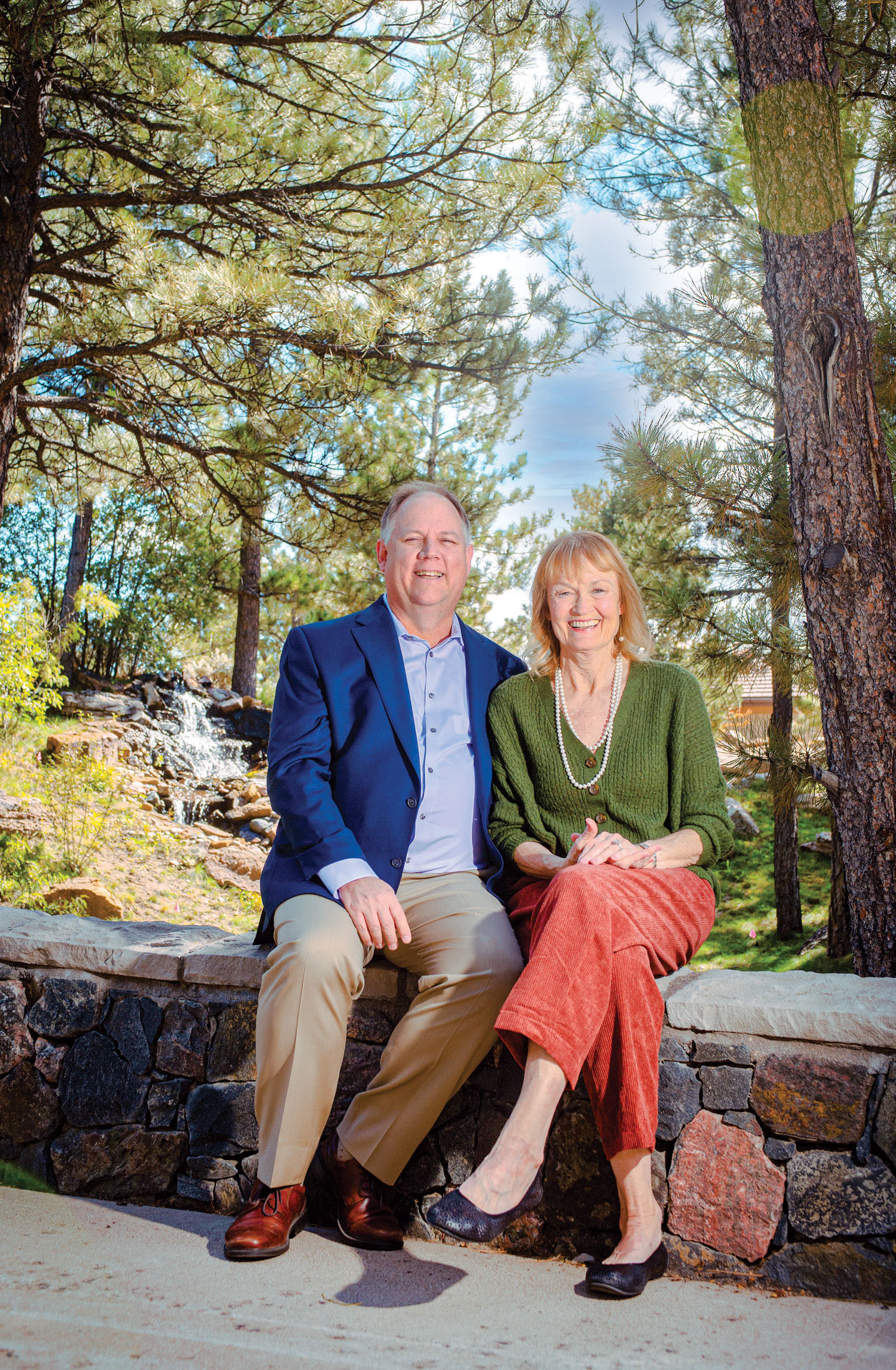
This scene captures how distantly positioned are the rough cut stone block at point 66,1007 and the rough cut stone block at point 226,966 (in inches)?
9.4

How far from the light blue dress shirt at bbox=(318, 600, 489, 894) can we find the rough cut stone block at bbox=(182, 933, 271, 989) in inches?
15.0

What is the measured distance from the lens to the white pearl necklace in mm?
2021

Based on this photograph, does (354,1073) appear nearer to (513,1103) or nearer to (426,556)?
(513,1103)

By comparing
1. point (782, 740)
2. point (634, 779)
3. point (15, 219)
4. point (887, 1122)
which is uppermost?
point (15, 219)

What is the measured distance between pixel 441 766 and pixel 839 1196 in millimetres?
1112

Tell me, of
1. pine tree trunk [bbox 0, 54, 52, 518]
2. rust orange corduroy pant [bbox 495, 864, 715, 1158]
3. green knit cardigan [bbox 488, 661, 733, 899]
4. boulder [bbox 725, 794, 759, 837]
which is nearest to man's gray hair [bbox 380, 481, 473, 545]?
green knit cardigan [bbox 488, 661, 733, 899]

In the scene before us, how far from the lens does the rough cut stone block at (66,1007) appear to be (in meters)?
2.14

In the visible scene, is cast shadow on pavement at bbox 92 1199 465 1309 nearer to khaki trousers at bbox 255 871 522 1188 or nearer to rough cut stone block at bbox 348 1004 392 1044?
khaki trousers at bbox 255 871 522 1188

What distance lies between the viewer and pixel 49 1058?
214cm

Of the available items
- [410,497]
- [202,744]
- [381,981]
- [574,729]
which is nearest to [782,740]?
[574,729]

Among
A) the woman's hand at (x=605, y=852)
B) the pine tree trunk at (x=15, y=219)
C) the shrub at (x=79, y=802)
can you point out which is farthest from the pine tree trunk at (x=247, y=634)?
the woman's hand at (x=605, y=852)

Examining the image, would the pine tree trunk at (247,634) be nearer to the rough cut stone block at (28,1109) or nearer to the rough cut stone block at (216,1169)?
the rough cut stone block at (28,1109)

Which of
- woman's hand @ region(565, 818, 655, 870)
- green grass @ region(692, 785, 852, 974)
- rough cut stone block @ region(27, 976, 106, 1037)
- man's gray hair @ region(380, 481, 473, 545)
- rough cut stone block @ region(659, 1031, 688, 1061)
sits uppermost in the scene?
man's gray hair @ region(380, 481, 473, 545)

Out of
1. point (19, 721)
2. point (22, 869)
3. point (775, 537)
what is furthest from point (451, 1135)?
point (19, 721)
